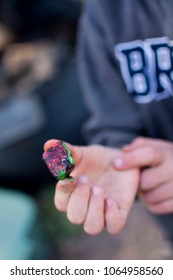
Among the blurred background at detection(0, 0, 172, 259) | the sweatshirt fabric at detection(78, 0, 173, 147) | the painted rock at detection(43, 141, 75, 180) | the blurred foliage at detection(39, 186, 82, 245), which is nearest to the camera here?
the painted rock at detection(43, 141, 75, 180)

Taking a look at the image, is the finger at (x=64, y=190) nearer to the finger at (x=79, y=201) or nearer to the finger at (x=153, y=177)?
the finger at (x=79, y=201)

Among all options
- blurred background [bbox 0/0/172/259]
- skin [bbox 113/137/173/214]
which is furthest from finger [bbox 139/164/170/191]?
blurred background [bbox 0/0/172/259]

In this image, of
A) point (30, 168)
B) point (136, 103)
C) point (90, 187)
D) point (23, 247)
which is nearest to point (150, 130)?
point (136, 103)

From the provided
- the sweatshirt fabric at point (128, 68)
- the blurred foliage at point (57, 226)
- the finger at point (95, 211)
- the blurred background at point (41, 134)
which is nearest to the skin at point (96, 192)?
the finger at point (95, 211)

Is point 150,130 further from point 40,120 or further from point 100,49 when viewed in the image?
point 40,120

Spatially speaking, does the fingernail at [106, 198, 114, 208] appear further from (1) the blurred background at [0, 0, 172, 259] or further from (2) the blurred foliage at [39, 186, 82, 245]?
(2) the blurred foliage at [39, 186, 82, 245]

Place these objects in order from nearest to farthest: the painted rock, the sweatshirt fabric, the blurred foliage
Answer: the painted rock
the sweatshirt fabric
the blurred foliage

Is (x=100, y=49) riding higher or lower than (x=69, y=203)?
higher
